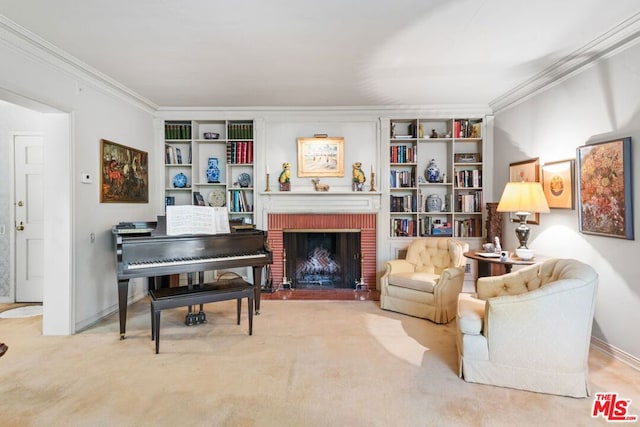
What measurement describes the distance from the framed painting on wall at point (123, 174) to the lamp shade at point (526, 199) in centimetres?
413

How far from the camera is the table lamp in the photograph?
3.00 metres

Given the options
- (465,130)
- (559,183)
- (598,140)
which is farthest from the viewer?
(465,130)

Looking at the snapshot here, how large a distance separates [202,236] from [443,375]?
238 centimetres

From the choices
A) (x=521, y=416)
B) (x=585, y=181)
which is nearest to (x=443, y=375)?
(x=521, y=416)

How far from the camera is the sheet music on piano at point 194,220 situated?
10.0 ft

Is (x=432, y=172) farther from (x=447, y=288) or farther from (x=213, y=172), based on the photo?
(x=213, y=172)

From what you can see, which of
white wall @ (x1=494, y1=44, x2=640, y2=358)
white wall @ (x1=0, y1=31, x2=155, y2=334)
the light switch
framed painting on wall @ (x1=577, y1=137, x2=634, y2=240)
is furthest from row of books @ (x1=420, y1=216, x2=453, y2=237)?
the light switch

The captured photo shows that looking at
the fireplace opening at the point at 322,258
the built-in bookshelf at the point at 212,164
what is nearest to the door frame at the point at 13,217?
the built-in bookshelf at the point at 212,164

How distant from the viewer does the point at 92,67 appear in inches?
122

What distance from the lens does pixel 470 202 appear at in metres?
4.45

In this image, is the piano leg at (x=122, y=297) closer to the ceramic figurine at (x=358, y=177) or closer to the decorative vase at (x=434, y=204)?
the ceramic figurine at (x=358, y=177)
